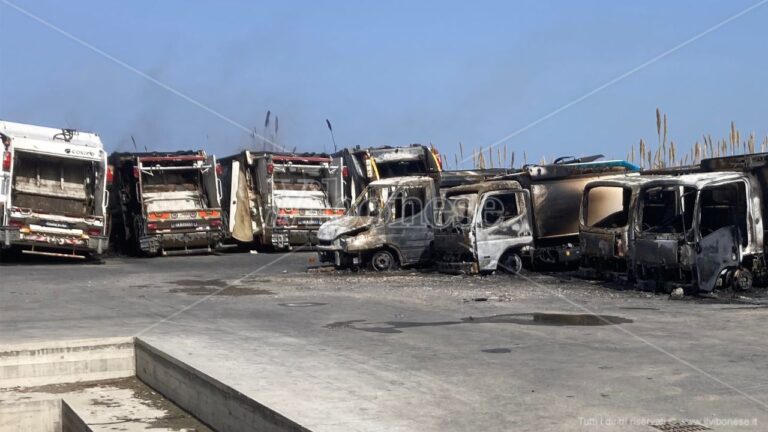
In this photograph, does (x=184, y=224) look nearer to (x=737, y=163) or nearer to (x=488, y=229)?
(x=488, y=229)

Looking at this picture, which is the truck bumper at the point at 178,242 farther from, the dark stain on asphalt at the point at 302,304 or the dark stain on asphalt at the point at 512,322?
the dark stain on asphalt at the point at 512,322

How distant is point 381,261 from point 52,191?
31.9 feet

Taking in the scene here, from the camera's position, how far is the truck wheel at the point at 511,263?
19.4 metres

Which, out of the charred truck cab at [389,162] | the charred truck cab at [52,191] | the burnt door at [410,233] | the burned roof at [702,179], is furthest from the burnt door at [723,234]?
the charred truck cab at [52,191]

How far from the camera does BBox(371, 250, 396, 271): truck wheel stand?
2058 centimetres

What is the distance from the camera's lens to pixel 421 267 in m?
21.0

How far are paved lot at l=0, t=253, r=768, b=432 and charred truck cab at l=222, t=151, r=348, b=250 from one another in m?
8.06

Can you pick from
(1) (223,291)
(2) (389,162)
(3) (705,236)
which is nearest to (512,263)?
(3) (705,236)

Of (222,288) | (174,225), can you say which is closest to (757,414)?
(222,288)

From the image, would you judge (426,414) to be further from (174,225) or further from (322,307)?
(174,225)

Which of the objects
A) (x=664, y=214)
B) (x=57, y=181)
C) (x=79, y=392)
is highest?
(x=57, y=181)

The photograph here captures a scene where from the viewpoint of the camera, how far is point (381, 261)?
20.6 metres

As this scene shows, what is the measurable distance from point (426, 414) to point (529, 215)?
13221 mm

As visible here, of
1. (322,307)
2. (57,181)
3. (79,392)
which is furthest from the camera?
(57,181)
